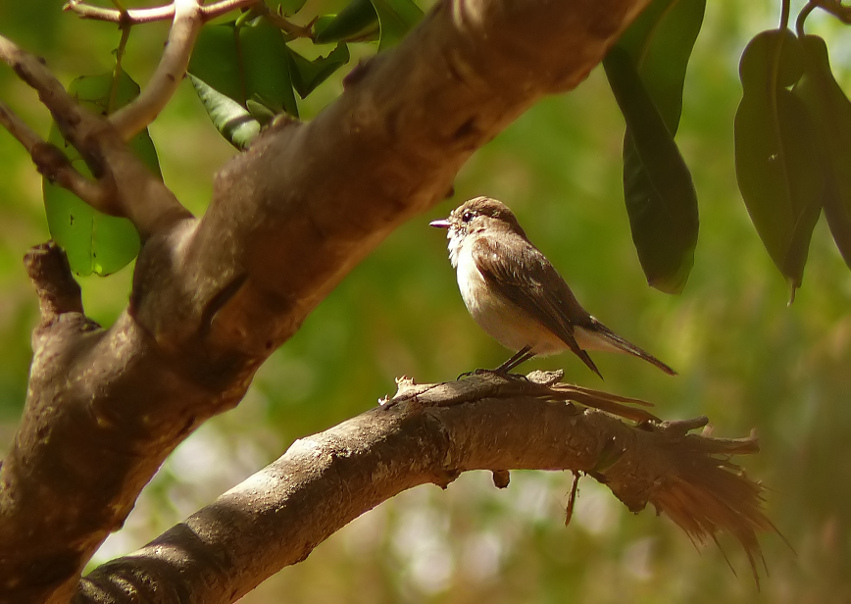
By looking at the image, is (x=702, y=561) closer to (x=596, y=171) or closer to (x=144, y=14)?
(x=596, y=171)

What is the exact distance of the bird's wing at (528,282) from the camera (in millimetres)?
1977

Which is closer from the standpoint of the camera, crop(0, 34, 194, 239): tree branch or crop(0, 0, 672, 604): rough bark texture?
crop(0, 0, 672, 604): rough bark texture

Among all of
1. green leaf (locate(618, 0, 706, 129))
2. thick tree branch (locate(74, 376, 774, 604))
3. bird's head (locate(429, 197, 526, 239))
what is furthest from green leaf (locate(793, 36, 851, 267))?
bird's head (locate(429, 197, 526, 239))

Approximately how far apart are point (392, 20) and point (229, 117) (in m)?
0.26

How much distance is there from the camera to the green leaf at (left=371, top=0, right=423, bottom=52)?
3.43ft

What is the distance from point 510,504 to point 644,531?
1.88ft

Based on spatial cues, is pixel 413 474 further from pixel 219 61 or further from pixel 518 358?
pixel 518 358

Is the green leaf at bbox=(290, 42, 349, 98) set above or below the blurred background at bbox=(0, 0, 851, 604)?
above

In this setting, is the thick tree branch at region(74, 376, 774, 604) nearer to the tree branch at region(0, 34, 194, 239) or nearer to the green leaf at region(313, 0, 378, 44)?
the tree branch at region(0, 34, 194, 239)

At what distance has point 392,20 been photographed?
106 centimetres

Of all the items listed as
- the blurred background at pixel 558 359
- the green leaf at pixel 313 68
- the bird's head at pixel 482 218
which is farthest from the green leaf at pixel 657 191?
the blurred background at pixel 558 359

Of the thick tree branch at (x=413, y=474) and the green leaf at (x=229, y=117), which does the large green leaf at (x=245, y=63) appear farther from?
the thick tree branch at (x=413, y=474)

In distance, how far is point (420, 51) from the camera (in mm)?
519

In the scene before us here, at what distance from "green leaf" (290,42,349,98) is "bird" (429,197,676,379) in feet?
3.04
